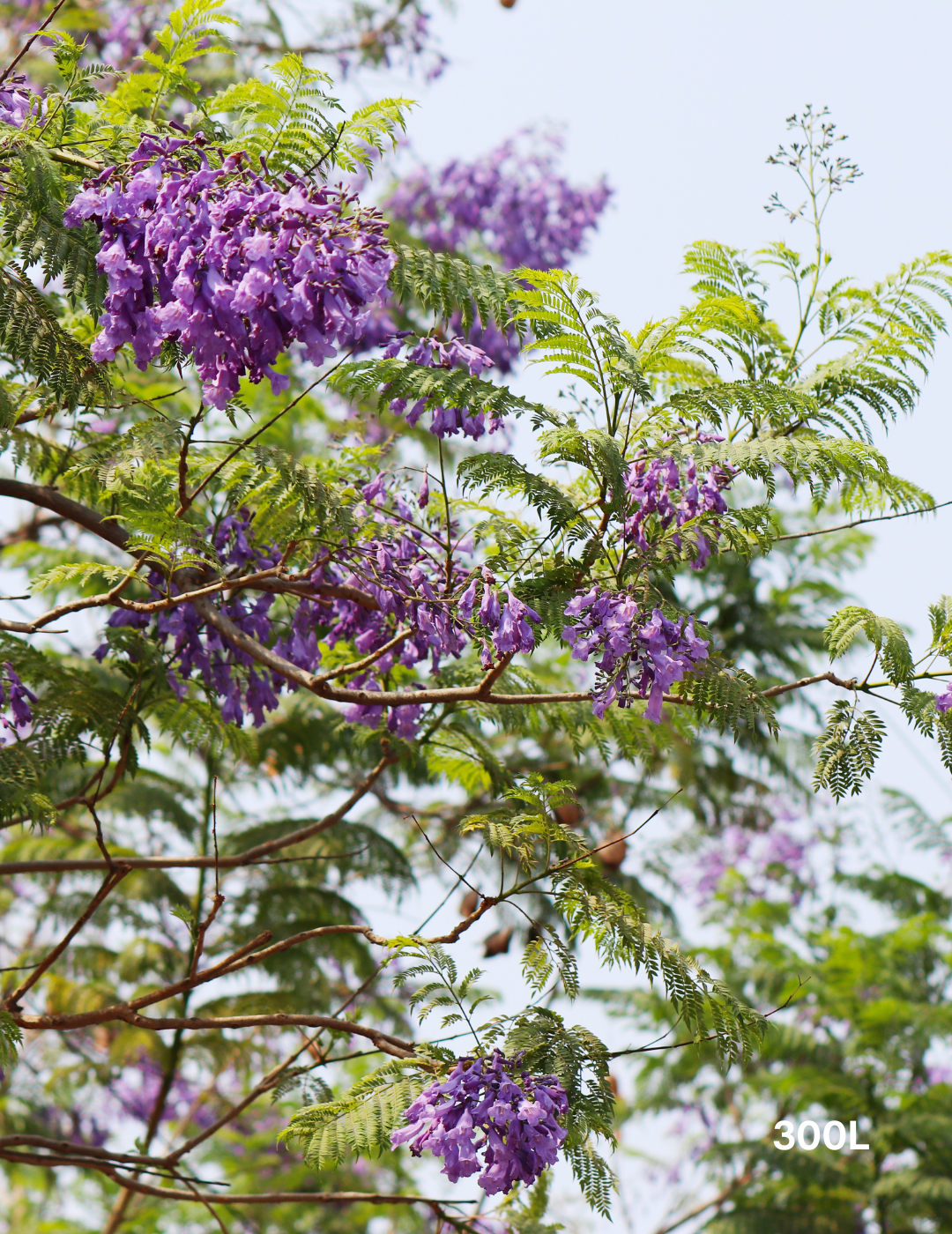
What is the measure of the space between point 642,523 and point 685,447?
24 centimetres

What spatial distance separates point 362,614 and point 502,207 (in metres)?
6.96

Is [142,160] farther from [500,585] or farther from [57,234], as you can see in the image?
[500,585]

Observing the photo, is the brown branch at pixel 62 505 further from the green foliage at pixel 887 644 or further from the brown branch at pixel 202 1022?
the green foliage at pixel 887 644

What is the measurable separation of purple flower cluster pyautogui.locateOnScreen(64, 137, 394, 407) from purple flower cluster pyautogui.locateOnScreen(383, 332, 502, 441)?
58cm

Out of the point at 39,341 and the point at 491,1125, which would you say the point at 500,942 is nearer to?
the point at 491,1125

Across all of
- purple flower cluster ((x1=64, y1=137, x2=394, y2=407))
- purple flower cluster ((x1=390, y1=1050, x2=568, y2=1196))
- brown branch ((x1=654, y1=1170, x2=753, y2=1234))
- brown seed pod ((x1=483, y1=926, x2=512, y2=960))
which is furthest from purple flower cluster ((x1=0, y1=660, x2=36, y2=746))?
brown branch ((x1=654, y1=1170, x2=753, y2=1234))

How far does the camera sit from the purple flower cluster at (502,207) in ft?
32.6

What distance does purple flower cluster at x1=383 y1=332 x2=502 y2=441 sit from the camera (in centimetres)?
337

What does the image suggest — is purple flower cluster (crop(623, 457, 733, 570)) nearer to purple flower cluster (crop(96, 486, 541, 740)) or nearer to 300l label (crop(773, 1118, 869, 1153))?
purple flower cluster (crop(96, 486, 541, 740))

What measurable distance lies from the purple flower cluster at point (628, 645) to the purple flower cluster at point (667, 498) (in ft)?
0.83

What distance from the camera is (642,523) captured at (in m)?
3.34

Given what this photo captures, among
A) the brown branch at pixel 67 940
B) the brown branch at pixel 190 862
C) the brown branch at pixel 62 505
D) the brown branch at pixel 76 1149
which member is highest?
the brown branch at pixel 62 505

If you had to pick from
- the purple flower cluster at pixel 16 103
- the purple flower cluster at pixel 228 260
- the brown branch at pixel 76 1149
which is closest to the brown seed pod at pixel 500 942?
the brown branch at pixel 76 1149

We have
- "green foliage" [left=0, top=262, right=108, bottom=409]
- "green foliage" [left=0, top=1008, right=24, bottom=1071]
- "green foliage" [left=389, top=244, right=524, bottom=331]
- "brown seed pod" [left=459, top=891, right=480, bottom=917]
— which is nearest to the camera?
"green foliage" [left=0, top=1008, right=24, bottom=1071]
